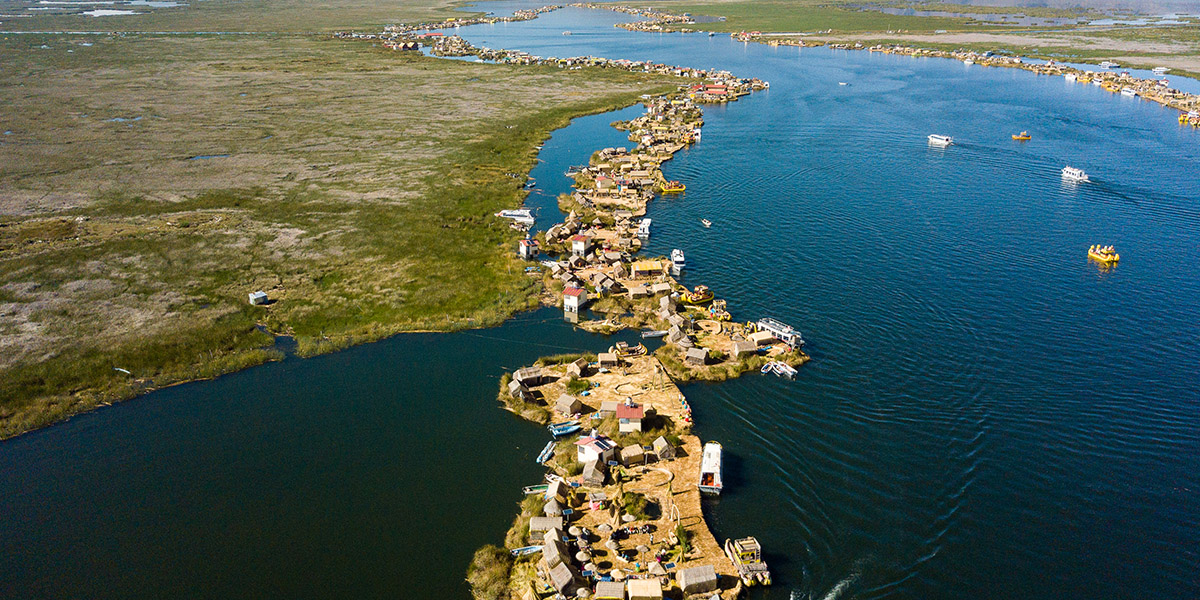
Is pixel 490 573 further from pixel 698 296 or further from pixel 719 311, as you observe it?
pixel 698 296

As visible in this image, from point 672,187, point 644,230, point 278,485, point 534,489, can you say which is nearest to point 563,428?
point 534,489

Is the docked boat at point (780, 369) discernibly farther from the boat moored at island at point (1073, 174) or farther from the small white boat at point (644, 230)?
the boat moored at island at point (1073, 174)

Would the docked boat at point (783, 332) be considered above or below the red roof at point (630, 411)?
above

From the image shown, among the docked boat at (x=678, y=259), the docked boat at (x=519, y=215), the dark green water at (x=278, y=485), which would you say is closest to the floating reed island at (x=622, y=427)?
the docked boat at (x=678, y=259)

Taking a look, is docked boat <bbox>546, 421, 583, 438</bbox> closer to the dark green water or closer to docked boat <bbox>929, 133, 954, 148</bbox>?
the dark green water

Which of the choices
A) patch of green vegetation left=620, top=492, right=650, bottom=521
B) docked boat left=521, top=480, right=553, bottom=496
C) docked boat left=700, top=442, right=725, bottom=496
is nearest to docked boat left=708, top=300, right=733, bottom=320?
docked boat left=700, top=442, right=725, bottom=496

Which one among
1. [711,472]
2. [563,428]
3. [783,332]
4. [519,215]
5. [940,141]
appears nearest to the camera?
[711,472]
